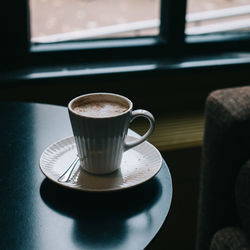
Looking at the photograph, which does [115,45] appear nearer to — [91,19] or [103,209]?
[91,19]

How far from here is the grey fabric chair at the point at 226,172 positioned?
804mm

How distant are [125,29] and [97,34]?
0.32 feet

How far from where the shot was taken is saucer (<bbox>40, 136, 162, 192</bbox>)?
1.96 ft

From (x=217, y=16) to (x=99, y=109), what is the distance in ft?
3.47

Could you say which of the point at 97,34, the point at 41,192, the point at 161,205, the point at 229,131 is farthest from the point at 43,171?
the point at 97,34

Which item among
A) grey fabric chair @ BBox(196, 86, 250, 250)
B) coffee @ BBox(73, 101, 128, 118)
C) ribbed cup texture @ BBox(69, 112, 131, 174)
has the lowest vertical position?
grey fabric chair @ BBox(196, 86, 250, 250)

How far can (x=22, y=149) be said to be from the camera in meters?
0.72

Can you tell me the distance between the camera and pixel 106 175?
0.63 m

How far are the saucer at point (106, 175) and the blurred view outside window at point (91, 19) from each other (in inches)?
29.9

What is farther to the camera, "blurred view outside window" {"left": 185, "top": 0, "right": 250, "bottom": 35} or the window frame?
"blurred view outside window" {"left": 185, "top": 0, "right": 250, "bottom": 35}

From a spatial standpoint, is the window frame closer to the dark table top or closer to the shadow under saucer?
the dark table top

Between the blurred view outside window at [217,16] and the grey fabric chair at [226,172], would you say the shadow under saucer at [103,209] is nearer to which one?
the grey fabric chair at [226,172]

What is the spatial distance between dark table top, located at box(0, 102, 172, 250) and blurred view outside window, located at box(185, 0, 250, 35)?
96cm

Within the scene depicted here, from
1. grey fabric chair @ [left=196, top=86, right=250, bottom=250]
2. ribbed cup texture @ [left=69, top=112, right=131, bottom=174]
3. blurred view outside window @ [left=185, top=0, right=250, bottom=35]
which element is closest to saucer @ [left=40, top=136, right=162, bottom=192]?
ribbed cup texture @ [left=69, top=112, right=131, bottom=174]
